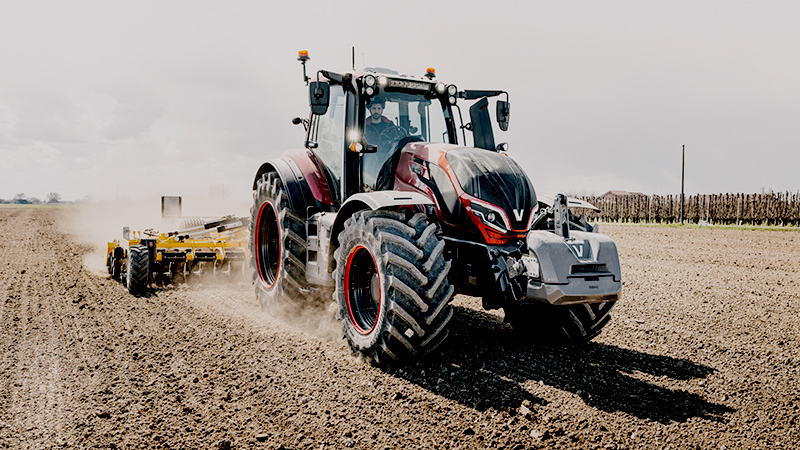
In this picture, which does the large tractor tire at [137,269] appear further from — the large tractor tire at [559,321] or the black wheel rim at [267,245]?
the large tractor tire at [559,321]

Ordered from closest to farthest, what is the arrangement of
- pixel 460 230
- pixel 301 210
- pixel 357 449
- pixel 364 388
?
pixel 357 449 → pixel 364 388 → pixel 460 230 → pixel 301 210

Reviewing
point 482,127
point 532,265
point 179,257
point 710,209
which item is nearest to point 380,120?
point 482,127

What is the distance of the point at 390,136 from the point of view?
623 cm

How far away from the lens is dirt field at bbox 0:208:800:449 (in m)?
3.82

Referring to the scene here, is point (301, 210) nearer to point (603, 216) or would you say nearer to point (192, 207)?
point (192, 207)

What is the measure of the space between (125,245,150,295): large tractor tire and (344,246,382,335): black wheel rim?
4.88 metres

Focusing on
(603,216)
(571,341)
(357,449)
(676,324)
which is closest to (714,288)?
(676,324)

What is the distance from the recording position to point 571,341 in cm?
558

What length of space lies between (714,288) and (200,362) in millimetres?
8199

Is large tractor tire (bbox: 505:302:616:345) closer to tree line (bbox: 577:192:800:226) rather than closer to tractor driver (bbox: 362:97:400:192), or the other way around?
tractor driver (bbox: 362:97:400:192)

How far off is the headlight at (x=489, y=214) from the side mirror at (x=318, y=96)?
5.88 ft

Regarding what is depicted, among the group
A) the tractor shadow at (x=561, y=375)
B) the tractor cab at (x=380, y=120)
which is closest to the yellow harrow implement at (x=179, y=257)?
the tractor cab at (x=380, y=120)

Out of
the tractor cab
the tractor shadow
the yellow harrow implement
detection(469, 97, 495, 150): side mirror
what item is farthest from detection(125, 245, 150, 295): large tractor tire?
detection(469, 97, 495, 150): side mirror

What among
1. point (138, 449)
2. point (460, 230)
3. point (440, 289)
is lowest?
point (138, 449)
